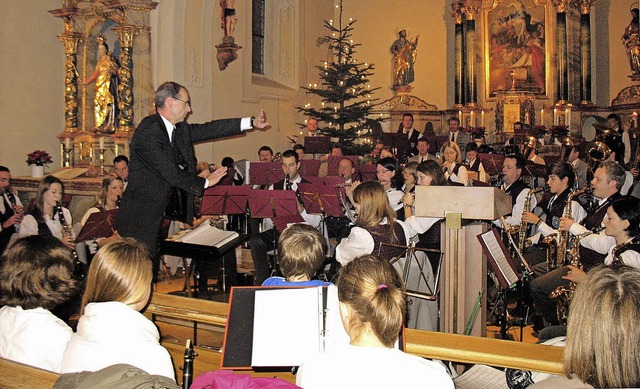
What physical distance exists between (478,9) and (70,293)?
16.9 meters

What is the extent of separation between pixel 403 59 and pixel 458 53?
1362 millimetres

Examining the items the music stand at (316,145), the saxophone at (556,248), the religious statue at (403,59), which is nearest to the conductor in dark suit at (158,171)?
the saxophone at (556,248)

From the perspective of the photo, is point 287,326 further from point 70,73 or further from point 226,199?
point 70,73

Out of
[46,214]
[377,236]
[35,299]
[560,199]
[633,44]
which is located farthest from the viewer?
[633,44]

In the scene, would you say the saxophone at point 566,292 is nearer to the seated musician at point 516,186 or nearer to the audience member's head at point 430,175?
the audience member's head at point 430,175

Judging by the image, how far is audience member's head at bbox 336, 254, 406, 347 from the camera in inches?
97.0

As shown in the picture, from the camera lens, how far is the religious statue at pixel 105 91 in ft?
39.8

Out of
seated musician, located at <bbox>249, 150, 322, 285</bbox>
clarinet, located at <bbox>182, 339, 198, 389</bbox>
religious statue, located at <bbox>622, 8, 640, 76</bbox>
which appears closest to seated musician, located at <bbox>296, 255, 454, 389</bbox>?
clarinet, located at <bbox>182, 339, 198, 389</bbox>

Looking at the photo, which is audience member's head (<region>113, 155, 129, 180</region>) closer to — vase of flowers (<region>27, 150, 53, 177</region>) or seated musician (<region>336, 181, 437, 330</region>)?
vase of flowers (<region>27, 150, 53, 177</region>)

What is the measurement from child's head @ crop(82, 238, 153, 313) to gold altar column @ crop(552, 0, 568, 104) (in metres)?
16.2

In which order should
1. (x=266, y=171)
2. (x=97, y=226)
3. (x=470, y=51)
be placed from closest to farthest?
1. (x=97, y=226)
2. (x=266, y=171)
3. (x=470, y=51)

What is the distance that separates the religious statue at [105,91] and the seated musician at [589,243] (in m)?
7.86

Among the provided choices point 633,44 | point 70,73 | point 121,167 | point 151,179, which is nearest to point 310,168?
point 121,167

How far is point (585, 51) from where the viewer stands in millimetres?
17828
